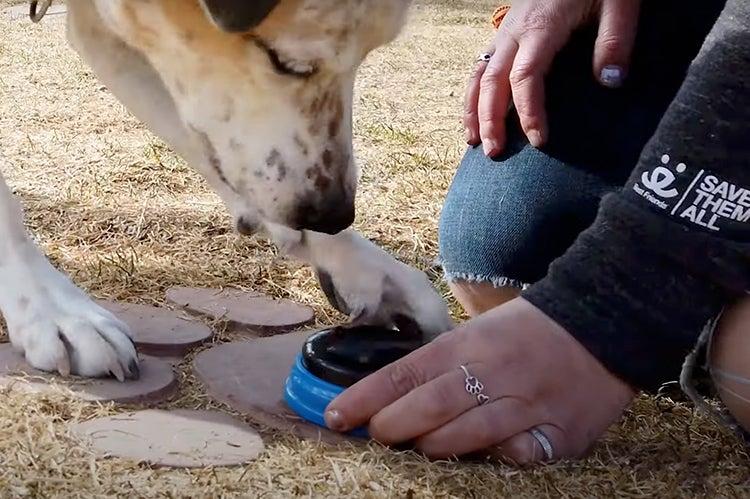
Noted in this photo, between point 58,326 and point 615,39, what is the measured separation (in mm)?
887

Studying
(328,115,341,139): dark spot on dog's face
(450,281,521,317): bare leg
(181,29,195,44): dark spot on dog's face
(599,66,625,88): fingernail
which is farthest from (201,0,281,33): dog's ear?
(450,281,521,317): bare leg

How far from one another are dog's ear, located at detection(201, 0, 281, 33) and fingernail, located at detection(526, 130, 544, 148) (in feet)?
1.80

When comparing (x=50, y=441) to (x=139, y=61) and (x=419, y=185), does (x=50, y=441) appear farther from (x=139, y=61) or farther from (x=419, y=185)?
(x=419, y=185)

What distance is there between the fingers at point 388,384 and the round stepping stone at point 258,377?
0.14 ft

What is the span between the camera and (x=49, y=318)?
5.09 feet

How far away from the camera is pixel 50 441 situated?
1267 millimetres

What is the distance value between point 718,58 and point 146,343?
2.84ft

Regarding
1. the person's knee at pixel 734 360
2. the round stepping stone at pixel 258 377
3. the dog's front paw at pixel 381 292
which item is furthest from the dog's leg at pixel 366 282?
the person's knee at pixel 734 360

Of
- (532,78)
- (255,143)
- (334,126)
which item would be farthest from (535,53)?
(255,143)

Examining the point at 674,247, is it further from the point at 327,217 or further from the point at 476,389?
the point at 327,217

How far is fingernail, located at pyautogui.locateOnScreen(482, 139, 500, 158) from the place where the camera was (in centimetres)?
183

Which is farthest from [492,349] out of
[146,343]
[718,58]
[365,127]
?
[365,127]

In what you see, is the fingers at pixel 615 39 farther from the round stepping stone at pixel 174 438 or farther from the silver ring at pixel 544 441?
the round stepping stone at pixel 174 438

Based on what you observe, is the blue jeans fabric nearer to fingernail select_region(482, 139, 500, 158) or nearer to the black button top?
fingernail select_region(482, 139, 500, 158)
